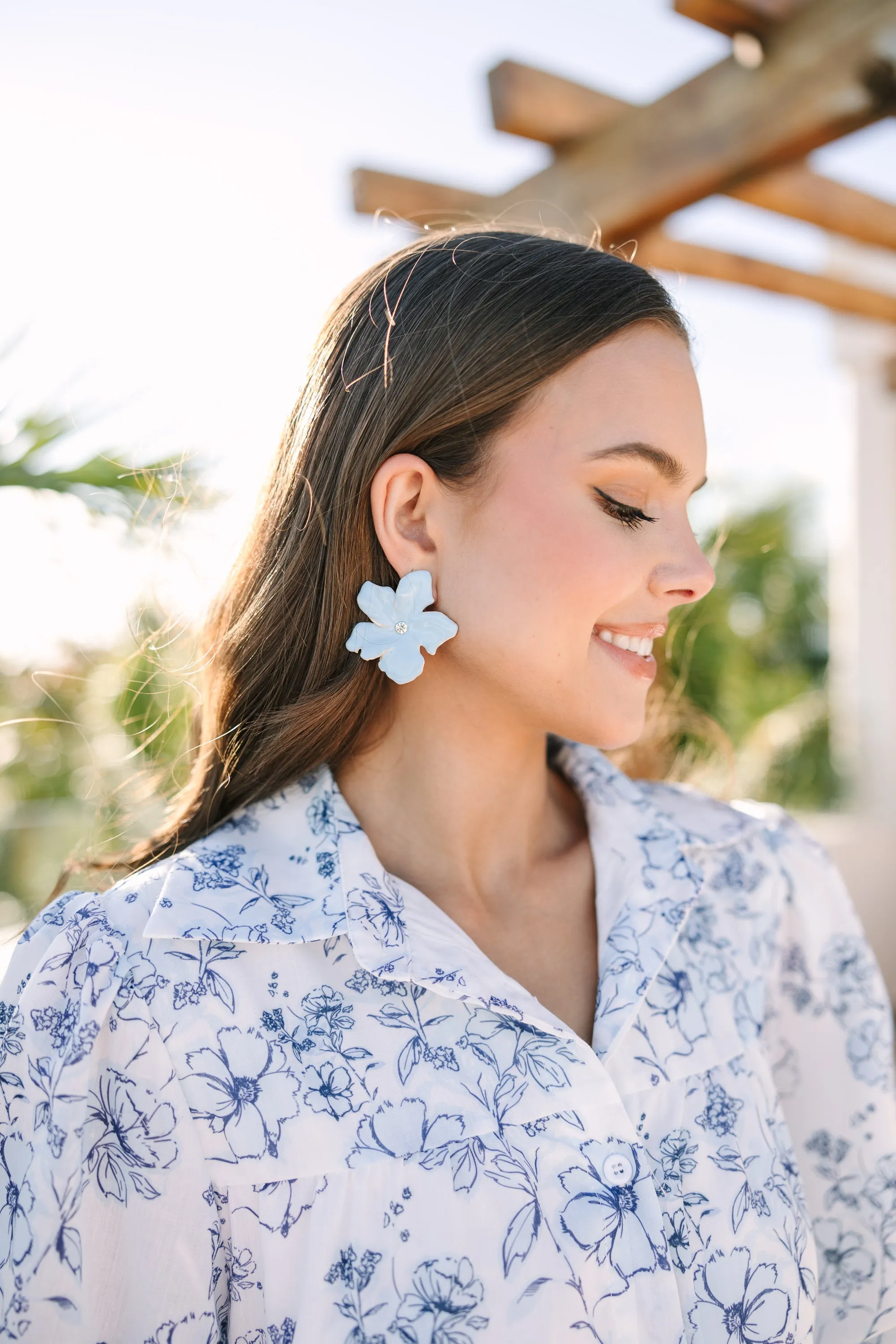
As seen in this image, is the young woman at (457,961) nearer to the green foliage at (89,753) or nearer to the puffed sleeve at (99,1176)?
the puffed sleeve at (99,1176)

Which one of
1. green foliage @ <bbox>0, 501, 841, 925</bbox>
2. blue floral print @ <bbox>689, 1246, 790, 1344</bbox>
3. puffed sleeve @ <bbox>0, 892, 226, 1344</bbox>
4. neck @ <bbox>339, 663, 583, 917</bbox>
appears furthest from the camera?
green foliage @ <bbox>0, 501, 841, 925</bbox>

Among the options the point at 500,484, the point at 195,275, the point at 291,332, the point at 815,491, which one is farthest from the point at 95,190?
the point at 815,491

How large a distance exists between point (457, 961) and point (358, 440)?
2.44 ft

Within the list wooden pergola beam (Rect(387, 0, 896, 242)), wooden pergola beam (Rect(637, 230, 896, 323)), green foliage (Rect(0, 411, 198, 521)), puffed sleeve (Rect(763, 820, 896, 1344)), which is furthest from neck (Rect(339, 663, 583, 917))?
wooden pergola beam (Rect(637, 230, 896, 323))

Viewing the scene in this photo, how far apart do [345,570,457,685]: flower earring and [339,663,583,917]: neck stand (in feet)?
0.41

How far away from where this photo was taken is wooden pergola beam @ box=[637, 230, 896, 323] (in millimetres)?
3820

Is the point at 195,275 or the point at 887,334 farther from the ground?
the point at 195,275

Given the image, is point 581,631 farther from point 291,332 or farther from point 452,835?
point 291,332

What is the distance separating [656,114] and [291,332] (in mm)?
1790

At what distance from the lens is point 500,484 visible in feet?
4.54

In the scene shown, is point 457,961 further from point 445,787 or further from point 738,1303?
point 738,1303

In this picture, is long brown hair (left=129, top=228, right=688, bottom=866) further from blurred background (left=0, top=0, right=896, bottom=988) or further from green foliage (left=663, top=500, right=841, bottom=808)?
green foliage (left=663, top=500, right=841, bottom=808)

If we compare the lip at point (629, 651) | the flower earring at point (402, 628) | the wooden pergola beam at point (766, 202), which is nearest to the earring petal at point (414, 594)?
the flower earring at point (402, 628)

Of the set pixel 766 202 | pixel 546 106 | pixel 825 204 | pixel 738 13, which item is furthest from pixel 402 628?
pixel 825 204
